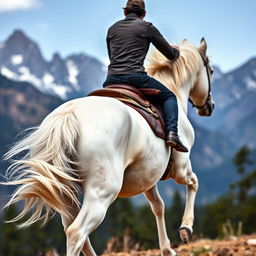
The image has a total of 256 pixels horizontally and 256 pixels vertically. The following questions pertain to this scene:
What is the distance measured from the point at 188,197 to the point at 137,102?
2253 millimetres

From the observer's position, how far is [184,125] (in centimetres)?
661

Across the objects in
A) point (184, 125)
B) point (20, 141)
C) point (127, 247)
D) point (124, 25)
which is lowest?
point (127, 247)

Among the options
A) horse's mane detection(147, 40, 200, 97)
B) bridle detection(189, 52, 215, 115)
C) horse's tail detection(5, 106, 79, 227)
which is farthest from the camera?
bridle detection(189, 52, 215, 115)

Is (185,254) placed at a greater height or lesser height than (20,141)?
lesser

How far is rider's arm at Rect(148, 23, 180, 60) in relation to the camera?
6023 mm

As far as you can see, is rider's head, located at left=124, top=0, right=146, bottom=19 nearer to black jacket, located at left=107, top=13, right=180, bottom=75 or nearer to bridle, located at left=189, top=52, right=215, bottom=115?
black jacket, located at left=107, top=13, right=180, bottom=75

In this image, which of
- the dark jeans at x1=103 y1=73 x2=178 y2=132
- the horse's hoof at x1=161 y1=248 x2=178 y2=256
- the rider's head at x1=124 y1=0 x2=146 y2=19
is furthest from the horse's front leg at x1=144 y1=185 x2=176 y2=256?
the rider's head at x1=124 y1=0 x2=146 y2=19

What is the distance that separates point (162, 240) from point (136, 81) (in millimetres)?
2550

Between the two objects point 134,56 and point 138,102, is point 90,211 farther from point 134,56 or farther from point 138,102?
point 134,56

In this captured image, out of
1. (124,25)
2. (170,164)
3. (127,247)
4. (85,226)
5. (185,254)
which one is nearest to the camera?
(85,226)

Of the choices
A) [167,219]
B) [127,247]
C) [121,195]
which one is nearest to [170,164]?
[121,195]

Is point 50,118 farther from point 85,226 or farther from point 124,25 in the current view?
point 124,25

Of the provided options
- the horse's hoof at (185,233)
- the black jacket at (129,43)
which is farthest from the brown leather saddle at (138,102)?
the horse's hoof at (185,233)

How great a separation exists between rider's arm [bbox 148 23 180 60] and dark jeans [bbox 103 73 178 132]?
48 centimetres
